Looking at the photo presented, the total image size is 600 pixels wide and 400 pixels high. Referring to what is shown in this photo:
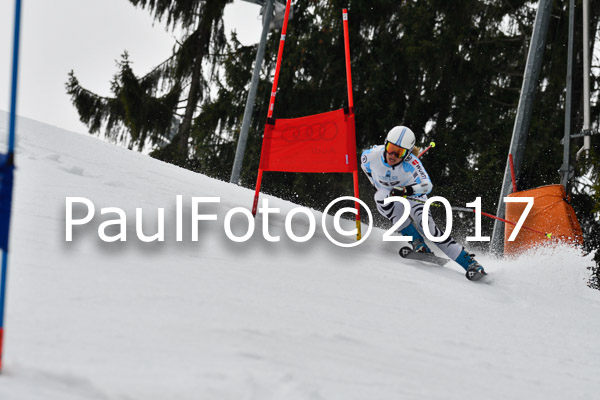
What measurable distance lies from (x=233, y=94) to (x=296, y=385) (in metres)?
17.5

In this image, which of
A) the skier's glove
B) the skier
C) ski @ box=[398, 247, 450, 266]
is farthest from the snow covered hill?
the skier's glove

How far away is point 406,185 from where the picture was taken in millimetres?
6457

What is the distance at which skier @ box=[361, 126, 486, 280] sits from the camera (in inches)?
247

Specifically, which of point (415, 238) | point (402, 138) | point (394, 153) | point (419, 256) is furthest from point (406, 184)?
point (419, 256)

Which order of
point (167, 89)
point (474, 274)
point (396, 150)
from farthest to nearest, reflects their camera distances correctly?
point (167, 89) → point (396, 150) → point (474, 274)

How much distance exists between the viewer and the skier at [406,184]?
6266 mm

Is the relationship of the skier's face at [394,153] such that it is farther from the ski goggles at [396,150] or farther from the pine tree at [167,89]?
the pine tree at [167,89]

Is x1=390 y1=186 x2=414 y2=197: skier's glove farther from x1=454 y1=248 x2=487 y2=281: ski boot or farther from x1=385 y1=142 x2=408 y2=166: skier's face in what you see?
x1=454 y1=248 x2=487 y2=281: ski boot

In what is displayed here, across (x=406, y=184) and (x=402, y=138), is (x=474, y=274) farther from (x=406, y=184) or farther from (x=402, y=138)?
(x=402, y=138)

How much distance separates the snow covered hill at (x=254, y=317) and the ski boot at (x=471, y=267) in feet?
0.51

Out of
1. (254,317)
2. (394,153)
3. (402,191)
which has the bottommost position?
(254,317)

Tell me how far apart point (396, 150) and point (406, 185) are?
1.27 ft

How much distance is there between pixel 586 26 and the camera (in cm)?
913

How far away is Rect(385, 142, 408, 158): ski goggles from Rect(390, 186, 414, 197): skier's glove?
32 centimetres
